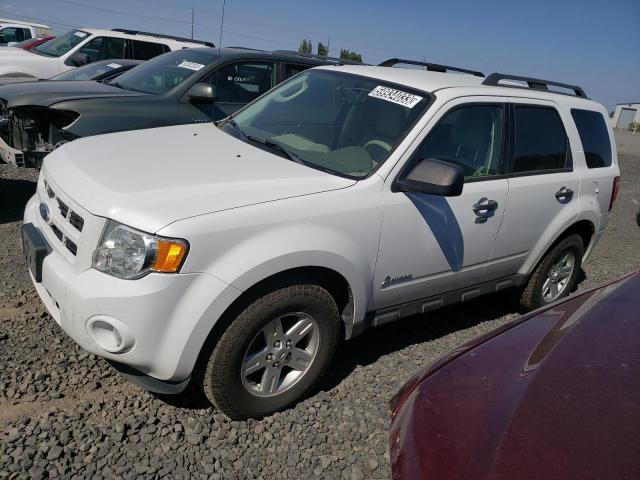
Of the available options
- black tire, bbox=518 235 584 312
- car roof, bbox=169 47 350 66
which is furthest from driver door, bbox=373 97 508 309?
car roof, bbox=169 47 350 66

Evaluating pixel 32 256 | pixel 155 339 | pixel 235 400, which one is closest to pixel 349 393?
pixel 235 400

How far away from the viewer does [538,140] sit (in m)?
4.03

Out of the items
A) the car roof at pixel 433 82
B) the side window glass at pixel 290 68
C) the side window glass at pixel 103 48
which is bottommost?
the side window glass at pixel 103 48

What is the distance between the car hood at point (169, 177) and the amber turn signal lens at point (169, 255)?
0.08 m

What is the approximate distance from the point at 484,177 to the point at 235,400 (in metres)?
2.08

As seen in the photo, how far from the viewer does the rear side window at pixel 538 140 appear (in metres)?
3.89

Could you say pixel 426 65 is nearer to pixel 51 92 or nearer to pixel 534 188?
pixel 534 188

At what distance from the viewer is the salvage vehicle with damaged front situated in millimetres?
5281

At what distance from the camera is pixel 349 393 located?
3.29 m

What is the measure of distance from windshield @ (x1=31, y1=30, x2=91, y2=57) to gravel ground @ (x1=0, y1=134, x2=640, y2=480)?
8.20 m

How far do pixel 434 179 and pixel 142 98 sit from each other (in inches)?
150

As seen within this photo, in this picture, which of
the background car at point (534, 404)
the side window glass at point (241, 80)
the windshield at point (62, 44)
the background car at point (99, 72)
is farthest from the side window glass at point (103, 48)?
the background car at point (534, 404)

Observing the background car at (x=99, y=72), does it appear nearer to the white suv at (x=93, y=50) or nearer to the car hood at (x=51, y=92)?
the car hood at (x=51, y=92)

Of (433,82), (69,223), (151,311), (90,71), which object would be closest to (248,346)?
(151,311)
